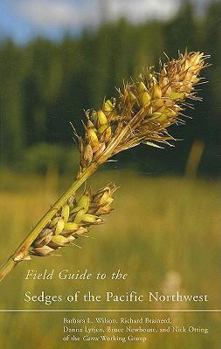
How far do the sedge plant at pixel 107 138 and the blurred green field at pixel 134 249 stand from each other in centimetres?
8

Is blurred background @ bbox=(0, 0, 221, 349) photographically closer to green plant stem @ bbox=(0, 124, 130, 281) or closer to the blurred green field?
the blurred green field

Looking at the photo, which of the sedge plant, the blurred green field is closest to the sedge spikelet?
the sedge plant

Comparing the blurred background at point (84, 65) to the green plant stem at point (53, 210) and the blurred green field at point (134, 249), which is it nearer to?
the blurred green field at point (134, 249)

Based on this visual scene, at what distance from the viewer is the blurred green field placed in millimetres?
1071

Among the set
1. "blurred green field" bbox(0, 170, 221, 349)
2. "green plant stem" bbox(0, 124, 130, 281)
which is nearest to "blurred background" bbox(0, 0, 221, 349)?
"blurred green field" bbox(0, 170, 221, 349)

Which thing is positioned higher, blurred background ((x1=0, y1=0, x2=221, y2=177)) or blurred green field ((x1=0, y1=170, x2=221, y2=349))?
blurred background ((x1=0, y1=0, x2=221, y2=177))

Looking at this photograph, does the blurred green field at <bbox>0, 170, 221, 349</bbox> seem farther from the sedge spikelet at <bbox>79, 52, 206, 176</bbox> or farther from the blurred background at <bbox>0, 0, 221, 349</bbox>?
the sedge spikelet at <bbox>79, 52, 206, 176</bbox>

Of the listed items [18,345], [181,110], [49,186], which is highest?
[181,110]

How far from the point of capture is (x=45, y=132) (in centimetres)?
109

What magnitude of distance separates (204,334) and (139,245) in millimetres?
165

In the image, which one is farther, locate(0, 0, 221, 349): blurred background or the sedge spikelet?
locate(0, 0, 221, 349): blurred background

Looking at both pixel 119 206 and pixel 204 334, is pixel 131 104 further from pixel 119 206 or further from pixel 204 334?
pixel 204 334

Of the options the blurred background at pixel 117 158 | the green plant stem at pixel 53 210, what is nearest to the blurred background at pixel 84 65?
the blurred background at pixel 117 158

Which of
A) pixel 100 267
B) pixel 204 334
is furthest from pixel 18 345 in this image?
pixel 204 334
